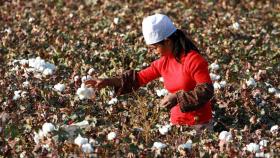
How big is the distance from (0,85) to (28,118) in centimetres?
129

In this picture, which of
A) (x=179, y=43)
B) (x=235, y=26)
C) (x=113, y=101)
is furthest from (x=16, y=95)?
(x=235, y=26)

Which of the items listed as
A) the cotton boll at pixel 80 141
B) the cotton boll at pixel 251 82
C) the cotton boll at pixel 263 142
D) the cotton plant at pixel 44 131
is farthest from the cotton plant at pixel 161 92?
the cotton boll at pixel 80 141

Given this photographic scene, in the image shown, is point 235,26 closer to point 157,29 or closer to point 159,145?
point 157,29

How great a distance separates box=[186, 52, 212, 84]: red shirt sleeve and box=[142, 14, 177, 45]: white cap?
311mm

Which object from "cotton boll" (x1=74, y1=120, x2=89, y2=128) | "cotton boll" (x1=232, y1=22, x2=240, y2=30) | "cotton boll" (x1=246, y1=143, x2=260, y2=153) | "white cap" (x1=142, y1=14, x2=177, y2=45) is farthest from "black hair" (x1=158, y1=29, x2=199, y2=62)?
"cotton boll" (x1=232, y1=22, x2=240, y2=30)

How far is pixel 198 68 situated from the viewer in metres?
5.89

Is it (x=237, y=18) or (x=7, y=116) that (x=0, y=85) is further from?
(x=237, y=18)

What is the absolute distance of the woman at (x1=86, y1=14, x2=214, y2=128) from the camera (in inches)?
230

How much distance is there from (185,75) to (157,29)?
56 cm

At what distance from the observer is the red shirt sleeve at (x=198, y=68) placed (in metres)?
5.88

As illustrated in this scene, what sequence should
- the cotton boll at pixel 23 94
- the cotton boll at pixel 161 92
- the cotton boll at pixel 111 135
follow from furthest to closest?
1. the cotton boll at pixel 161 92
2. the cotton boll at pixel 23 94
3. the cotton boll at pixel 111 135

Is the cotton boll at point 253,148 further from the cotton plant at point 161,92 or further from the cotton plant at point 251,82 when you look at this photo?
the cotton plant at point 251,82

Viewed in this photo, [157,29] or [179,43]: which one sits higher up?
[157,29]

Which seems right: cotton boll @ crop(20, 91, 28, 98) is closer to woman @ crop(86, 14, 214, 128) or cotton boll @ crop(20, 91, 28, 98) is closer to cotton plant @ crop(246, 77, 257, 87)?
woman @ crop(86, 14, 214, 128)
